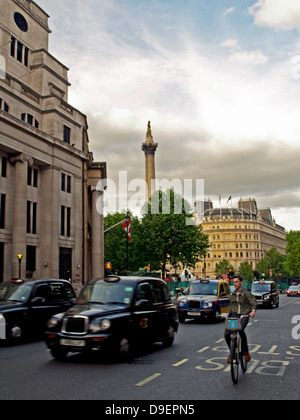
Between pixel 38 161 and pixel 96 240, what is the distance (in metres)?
13.4

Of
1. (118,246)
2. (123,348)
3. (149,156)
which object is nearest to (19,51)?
(123,348)

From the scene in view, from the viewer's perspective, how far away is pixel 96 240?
156ft

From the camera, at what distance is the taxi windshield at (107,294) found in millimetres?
9914

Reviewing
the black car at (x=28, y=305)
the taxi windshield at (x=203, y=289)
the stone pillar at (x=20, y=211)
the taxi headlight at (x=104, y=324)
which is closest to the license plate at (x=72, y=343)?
the taxi headlight at (x=104, y=324)

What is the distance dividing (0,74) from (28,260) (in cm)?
1532

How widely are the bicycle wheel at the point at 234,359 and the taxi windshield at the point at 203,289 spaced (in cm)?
1139

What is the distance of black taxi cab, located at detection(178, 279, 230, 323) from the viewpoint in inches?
706

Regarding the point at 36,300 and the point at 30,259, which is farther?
the point at 30,259

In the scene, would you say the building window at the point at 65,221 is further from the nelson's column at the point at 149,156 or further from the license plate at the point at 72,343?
the nelson's column at the point at 149,156

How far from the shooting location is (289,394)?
6.68m

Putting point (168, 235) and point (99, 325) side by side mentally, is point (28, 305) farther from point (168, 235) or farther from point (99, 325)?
point (168, 235)
